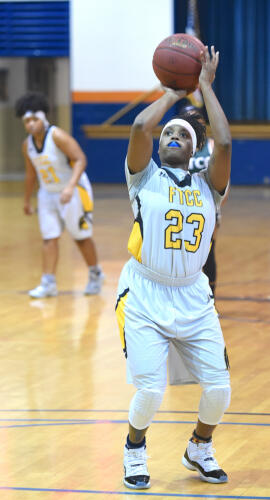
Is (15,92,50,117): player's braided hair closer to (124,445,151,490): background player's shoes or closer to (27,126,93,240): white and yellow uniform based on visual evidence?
(27,126,93,240): white and yellow uniform

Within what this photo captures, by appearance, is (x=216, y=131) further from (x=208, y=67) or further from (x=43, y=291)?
(x=43, y=291)

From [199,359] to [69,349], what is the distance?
2.48 metres

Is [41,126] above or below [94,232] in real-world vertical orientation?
above

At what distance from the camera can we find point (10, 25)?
1714 centimetres

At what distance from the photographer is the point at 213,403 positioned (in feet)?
11.3

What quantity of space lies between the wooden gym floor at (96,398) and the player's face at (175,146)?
1.24 meters

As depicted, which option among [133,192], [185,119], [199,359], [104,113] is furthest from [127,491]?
[104,113]

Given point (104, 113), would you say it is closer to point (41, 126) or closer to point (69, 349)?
point (41, 126)

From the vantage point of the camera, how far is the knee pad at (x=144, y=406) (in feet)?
11.2

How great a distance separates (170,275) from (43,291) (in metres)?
4.13

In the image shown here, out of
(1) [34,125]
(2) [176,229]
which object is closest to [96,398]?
(2) [176,229]

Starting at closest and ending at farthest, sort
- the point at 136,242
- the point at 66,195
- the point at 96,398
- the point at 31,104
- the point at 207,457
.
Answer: the point at 136,242
the point at 207,457
the point at 96,398
the point at 66,195
the point at 31,104

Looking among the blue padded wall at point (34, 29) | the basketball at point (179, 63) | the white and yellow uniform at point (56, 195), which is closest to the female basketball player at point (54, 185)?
the white and yellow uniform at point (56, 195)

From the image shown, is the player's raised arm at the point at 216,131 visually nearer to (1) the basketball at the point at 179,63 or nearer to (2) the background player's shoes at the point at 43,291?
(1) the basketball at the point at 179,63
